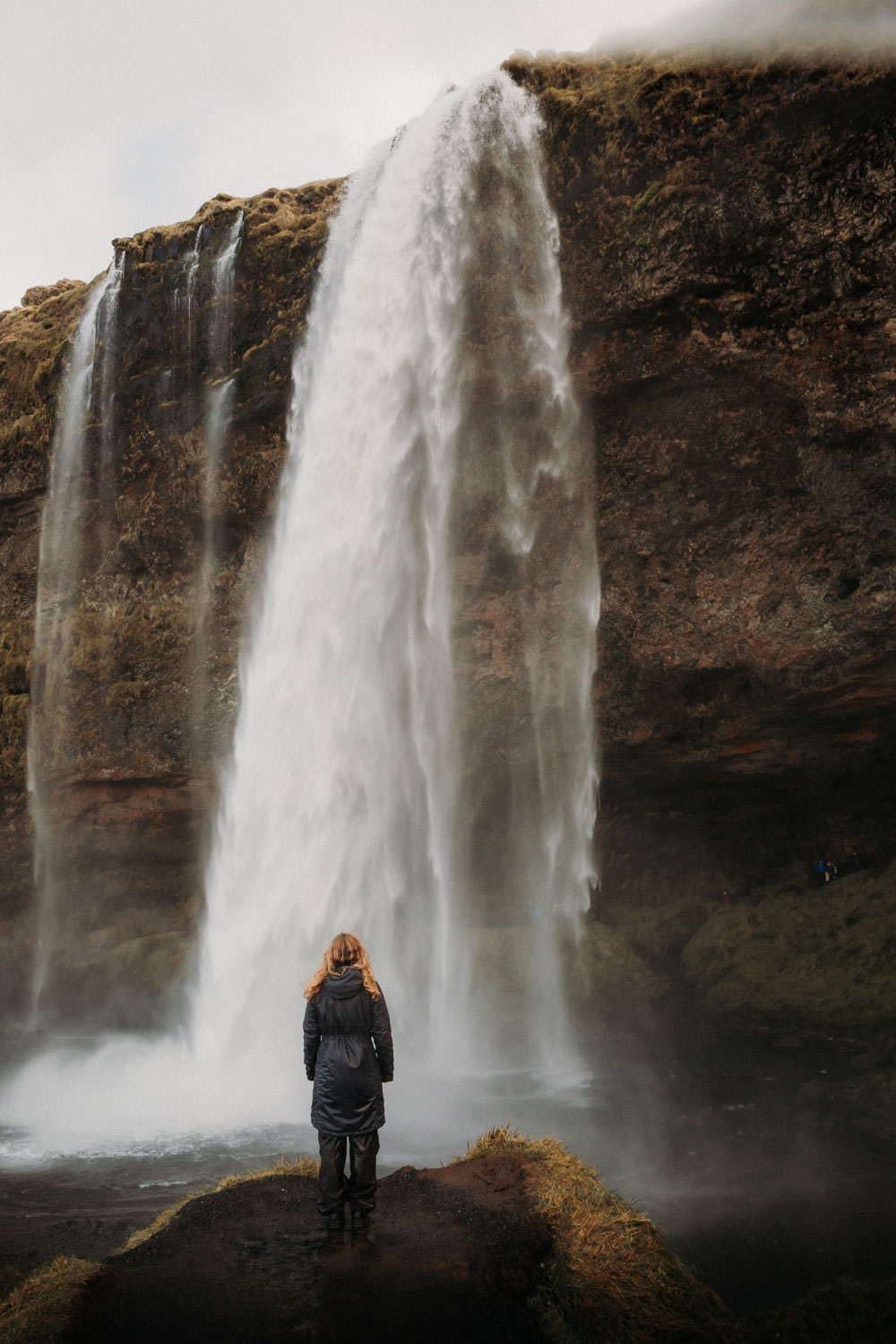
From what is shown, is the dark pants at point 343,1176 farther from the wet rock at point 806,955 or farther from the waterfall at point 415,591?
the wet rock at point 806,955

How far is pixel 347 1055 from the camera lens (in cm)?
636

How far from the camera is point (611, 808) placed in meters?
20.0

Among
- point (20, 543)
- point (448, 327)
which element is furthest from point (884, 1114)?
point (20, 543)

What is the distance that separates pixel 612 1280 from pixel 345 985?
8.20ft

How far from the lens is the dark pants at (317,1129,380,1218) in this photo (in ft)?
21.0

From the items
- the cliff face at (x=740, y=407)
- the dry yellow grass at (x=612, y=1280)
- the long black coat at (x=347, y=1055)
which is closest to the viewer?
the dry yellow grass at (x=612, y=1280)

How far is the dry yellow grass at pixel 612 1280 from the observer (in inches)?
218

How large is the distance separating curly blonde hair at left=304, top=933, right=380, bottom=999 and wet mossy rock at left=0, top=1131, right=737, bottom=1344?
5.36 ft

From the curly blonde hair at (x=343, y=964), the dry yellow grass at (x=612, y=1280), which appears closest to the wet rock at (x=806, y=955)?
the dry yellow grass at (x=612, y=1280)

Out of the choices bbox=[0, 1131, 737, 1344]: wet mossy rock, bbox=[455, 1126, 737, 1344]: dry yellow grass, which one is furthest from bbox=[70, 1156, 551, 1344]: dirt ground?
bbox=[455, 1126, 737, 1344]: dry yellow grass

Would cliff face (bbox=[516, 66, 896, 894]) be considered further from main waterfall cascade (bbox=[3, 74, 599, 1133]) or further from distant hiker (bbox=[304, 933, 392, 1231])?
distant hiker (bbox=[304, 933, 392, 1231])

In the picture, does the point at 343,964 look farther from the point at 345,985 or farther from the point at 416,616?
the point at 416,616

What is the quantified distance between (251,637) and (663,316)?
977cm

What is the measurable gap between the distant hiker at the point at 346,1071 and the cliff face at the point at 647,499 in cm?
1205
